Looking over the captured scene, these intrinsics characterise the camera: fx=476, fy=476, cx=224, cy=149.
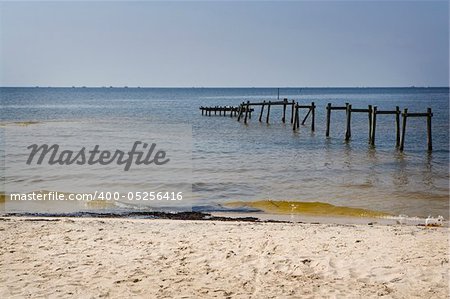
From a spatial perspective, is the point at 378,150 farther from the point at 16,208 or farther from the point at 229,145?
the point at 16,208

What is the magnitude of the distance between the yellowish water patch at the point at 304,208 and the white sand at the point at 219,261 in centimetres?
278

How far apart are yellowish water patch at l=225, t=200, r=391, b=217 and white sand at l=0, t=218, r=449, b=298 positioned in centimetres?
278

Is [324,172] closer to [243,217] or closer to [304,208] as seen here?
[304,208]

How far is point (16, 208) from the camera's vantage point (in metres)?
12.7

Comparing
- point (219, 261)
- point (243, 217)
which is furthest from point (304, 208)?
point (219, 261)

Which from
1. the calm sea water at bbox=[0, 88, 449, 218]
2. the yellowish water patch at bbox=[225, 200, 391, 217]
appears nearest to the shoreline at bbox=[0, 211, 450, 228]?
the yellowish water patch at bbox=[225, 200, 391, 217]

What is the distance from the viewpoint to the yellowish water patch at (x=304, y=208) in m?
12.6

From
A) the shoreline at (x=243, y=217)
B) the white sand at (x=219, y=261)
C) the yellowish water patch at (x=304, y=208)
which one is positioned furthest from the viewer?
the yellowish water patch at (x=304, y=208)

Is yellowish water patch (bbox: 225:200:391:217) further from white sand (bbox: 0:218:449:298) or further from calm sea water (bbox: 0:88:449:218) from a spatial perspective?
white sand (bbox: 0:218:449:298)

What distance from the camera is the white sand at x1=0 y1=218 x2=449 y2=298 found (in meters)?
6.26

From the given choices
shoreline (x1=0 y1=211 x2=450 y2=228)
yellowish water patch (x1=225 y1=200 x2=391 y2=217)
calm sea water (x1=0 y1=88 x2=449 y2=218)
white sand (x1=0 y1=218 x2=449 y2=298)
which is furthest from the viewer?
calm sea water (x1=0 y1=88 x2=449 y2=218)

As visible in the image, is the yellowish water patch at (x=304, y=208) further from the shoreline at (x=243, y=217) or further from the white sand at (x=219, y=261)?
the white sand at (x=219, y=261)

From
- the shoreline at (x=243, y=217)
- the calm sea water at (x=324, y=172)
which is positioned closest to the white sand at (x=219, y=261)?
the shoreline at (x=243, y=217)

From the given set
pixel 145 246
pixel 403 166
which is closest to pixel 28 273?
pixel 145 246
